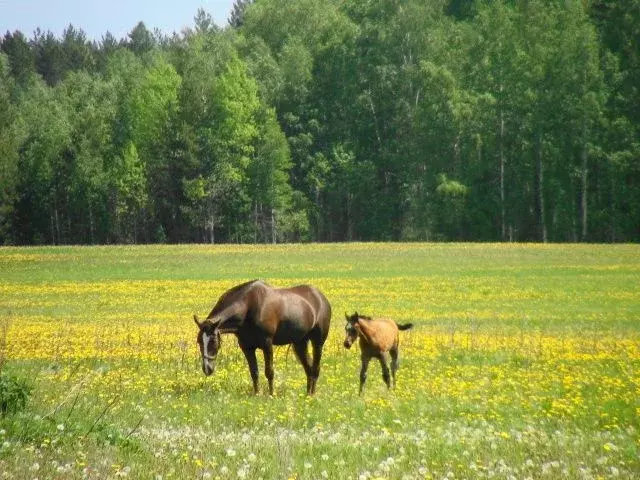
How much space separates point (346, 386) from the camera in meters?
18.4

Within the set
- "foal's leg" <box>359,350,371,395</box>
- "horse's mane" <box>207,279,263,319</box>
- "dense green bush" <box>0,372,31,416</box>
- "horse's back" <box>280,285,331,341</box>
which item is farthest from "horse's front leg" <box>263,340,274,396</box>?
"dense green bush" <box>0,372,31,416</box>

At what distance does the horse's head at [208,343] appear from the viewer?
54.7 feet

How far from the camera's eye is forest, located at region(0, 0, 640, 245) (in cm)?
7981

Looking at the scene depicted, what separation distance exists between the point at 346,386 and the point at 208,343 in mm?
2982

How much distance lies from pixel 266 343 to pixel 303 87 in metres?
83.1

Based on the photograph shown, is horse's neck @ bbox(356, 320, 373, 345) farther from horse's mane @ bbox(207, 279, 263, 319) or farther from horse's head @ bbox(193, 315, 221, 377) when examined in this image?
horse's head @ bbox(193, 315, 221, 377)

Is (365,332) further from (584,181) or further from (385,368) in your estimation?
(584,181)

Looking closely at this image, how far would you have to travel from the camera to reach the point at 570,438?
1176cm

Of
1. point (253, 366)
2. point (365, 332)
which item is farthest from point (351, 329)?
point (253, 366)

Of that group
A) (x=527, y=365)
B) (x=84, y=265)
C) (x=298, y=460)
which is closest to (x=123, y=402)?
(x=298, y=460)

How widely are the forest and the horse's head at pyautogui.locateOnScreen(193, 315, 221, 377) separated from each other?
63335 mm

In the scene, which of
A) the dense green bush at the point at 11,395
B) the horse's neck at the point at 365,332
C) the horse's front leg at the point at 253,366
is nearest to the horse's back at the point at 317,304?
the horse's neck at the point at 365,332

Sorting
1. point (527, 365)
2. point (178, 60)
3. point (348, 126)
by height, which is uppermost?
point (178, 60)

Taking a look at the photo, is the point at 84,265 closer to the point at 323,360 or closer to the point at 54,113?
the point at 323,360
